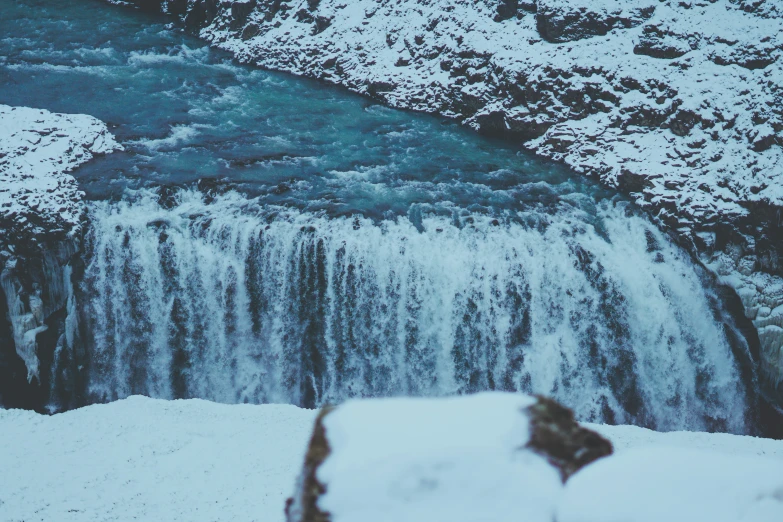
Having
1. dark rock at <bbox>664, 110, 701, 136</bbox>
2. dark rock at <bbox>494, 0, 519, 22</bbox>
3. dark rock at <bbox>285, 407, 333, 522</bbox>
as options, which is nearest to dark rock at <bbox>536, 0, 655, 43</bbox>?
dark rock at <bbox>494, 0, 519, 22</bbox>

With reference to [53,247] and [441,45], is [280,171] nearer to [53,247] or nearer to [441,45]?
[53,247]

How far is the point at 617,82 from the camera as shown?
18688mm

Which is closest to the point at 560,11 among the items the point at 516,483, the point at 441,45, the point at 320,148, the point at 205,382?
the point at 441,45

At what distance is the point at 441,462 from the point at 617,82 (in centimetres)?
1673

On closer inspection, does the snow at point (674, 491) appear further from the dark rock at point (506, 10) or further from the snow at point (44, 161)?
the dark rock at point (506, 10)

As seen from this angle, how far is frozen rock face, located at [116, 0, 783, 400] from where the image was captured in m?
15.3

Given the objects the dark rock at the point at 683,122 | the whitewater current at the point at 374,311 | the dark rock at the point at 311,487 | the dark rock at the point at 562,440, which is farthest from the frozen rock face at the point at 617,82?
the dark rock at the point at 311,487

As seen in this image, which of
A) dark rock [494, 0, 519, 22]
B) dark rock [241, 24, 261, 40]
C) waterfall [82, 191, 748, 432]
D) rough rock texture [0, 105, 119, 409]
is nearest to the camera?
rough rock texture [0, 105, 119, 409]

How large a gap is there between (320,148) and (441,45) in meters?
6.47

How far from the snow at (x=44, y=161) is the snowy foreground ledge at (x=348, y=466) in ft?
13.0

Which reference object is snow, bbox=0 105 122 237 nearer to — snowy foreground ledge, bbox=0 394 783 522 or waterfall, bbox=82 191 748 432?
waterfall, bbox=82 191 748 432

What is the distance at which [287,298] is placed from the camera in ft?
45.8

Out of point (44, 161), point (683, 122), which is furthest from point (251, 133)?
point (683, 122)

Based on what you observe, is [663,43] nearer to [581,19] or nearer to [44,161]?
[581,19]
